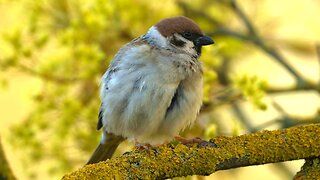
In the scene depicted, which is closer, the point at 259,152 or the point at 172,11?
the point at 259,152

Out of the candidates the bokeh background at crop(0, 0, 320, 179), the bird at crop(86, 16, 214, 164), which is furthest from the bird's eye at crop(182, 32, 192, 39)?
the bokeh background at crop(0, 0, 320, 179)

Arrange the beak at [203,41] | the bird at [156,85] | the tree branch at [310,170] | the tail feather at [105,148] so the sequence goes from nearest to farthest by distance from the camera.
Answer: the tree branch at [310,170], the bird at [156,85], the beak at [203,41], the tail feather at [105,148]

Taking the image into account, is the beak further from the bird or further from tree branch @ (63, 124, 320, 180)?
tree branch @ (63, 124, 320, 180)

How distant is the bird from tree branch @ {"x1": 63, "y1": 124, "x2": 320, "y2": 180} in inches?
37.3

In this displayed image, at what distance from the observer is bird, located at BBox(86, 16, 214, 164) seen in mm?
2979

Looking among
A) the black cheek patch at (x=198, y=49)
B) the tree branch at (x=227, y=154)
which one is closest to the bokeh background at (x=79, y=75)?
the black cheek patch at (x=198, y=49)

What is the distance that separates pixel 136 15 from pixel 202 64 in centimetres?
73

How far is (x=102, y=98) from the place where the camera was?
127 inches

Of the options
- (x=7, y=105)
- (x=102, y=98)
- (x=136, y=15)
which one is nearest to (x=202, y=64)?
(x=102, y=98)

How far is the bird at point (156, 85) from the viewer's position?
117 inches

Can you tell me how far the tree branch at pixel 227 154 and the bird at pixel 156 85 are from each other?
946 millimetres

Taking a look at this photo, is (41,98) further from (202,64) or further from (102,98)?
(202,64)

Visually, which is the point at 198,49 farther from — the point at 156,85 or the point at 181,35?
the point at 156,85

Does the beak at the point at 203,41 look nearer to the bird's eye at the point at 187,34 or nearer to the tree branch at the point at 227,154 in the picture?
the bird's eye at the point at 187,34
